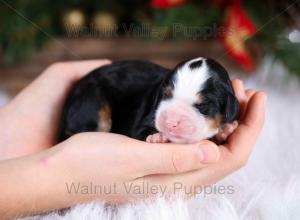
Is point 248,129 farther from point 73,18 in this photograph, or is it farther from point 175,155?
point 73,18

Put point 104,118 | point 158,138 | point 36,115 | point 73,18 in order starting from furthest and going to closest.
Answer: point 73,18, point 36,115, point 104,118, point 158,138

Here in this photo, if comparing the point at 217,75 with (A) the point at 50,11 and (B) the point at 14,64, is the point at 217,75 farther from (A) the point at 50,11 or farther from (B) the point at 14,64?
(B) the point at 14,64

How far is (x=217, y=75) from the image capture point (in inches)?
46.8

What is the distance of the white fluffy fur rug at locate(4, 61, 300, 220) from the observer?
1213mm

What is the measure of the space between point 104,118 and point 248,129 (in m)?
0.41

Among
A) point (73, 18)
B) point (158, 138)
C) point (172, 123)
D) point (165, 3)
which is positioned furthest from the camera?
point (73, 18)

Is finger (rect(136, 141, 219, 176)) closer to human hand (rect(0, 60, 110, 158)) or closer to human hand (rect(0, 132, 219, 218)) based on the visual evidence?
human hand (rect(0, 132, 219, 218))

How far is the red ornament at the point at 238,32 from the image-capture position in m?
2.32

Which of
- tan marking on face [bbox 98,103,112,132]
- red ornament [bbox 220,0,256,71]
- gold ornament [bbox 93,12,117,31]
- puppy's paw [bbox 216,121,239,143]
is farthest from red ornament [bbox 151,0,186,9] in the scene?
puppy's paw [bbox 216,121,239,143]

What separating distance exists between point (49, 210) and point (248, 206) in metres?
0.50

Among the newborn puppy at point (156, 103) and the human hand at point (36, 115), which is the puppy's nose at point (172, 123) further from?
the human hand at point (36, 115)

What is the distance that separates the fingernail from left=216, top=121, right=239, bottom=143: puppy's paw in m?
0.13

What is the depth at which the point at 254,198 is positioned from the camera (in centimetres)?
132

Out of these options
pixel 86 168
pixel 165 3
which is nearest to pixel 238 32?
pixel 165 3
